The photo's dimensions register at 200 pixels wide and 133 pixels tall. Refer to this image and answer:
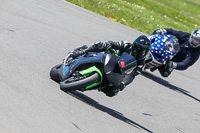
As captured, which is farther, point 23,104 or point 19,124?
point 23,104

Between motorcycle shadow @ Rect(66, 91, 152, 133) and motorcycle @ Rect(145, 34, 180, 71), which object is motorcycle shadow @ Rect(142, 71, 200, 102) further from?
motorcycle shadow @ Rect(66, 91, 152, 133)

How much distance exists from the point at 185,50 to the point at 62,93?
464 cm

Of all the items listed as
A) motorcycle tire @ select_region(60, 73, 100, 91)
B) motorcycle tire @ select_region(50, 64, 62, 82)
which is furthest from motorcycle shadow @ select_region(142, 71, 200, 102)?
motorcycle tire @ select_region(60, 73, 100, 91)

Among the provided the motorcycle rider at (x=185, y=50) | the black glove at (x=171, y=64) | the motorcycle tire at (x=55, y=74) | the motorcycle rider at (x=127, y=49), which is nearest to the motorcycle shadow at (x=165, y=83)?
the motorcycle rider at (x=185, y=50)

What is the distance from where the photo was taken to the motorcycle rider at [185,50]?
33.2 feet

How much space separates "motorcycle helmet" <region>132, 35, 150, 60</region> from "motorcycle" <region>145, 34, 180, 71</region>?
297 centimetres

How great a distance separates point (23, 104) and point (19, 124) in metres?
0.73

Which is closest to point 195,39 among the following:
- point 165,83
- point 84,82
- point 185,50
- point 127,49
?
point 185,50

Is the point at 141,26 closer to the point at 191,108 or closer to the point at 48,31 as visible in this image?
the point at 48,31

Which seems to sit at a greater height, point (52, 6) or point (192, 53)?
point (192, 53)

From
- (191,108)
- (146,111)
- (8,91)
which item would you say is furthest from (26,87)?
(191,108)

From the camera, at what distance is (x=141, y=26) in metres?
17.8

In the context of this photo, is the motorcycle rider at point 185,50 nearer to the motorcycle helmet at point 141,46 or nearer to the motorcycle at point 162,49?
the motorcycle at point 162,49

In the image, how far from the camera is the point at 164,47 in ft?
32.5
